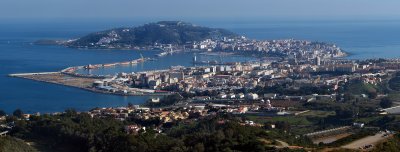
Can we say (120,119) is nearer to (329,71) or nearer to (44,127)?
(44,127)

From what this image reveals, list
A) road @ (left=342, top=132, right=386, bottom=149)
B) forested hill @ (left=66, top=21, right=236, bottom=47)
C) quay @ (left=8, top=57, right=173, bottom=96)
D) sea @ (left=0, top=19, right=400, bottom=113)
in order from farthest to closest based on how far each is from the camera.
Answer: forested hill @ (left=66, top=21, right=236, bottom=47) < quay @ (left=8, top=57, right=173, bottom=96) < sea @ (left=0, top=19, right=400, bottom=113) < road @ (left=342, top=132, right=386, bottom=149)

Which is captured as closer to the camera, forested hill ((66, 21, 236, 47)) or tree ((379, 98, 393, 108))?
tree ((379, 98, 393, 108))

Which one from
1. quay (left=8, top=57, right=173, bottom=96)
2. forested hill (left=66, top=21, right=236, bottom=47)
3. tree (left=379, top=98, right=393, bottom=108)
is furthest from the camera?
forested hill (left=66, top=21, right=236, bottom=47)

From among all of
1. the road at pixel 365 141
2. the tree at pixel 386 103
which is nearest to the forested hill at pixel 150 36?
the tree at pixel 386 103

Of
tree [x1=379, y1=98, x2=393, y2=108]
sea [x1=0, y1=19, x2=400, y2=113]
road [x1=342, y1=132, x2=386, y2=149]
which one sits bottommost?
sea [x1=0, y1=19, x2=400, y2=113]

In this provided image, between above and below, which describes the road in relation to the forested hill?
above

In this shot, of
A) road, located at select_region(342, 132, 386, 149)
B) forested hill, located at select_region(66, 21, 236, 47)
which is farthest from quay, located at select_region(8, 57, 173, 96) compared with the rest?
forested hill, located at select_region(66, 21, 236, 47)

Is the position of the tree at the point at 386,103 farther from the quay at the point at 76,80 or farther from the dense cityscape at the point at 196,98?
the quay at the point at 76,80

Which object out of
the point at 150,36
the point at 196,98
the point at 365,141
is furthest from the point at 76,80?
the point at 150,36

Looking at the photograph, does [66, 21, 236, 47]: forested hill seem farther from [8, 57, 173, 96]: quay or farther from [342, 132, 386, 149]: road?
[342, 132, 386, 149]: road
